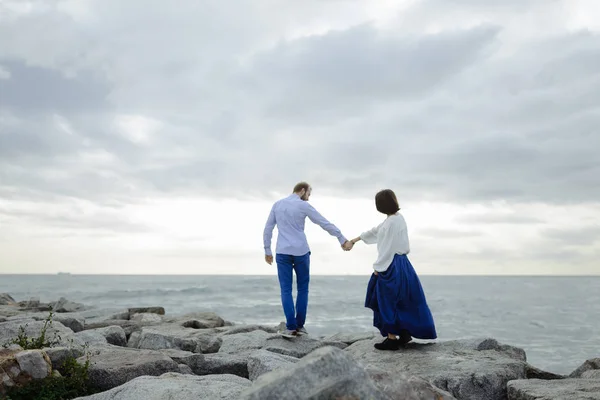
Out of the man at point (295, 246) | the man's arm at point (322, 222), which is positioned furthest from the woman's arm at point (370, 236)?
the man's arm at point (322, 222)

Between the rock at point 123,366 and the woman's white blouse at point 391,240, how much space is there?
2.54 m

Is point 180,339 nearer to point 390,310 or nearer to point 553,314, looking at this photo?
point 390,310

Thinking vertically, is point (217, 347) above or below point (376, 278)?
below

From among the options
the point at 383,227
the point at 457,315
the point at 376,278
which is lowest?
the point at 457,315

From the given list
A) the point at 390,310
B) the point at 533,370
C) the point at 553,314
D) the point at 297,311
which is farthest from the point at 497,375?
the point at 553,314

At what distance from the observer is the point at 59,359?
509 cm

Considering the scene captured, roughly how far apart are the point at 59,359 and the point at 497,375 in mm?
3855

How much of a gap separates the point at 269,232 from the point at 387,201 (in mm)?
2162

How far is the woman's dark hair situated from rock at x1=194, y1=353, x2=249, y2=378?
2228 millimetres

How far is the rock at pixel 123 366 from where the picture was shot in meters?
4.83

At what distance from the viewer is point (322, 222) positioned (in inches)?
305

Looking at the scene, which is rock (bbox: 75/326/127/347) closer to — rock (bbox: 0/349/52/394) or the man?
the man

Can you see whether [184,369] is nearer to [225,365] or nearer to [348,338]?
[225,365]

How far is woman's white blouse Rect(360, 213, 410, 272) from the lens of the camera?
6.36 meters
